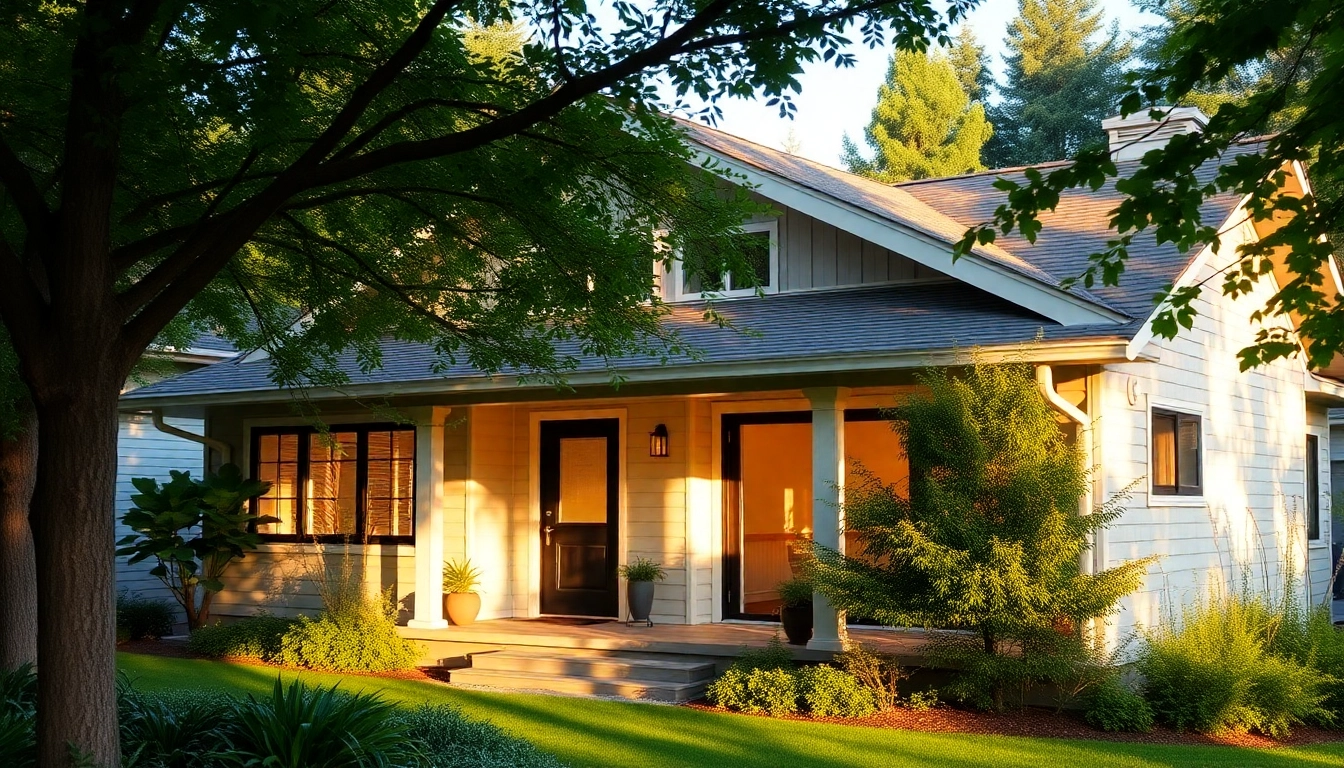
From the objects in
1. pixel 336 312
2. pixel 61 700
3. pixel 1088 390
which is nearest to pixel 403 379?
pixel 336 312

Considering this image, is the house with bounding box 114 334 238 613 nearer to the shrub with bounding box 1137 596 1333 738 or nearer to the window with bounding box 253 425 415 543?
the window with bounding box 253 425 415 543

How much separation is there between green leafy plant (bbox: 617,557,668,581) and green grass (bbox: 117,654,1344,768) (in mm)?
2471

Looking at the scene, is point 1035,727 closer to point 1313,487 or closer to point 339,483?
point 339,483

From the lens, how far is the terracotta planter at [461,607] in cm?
1308

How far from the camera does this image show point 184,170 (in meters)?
8.16

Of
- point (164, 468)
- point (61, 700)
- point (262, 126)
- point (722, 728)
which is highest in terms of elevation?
point (262, 126)

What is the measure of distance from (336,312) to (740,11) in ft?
13.4

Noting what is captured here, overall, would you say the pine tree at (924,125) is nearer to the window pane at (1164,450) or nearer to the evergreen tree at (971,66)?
the evergreen tree at (971,66)

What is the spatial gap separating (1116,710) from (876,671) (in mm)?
1713

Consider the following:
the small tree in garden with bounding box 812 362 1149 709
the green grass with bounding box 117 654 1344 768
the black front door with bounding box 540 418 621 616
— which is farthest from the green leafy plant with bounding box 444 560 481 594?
the small tree in garden with bounding box 812 362 1149 709

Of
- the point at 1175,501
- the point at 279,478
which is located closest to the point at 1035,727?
the point at 1175,501

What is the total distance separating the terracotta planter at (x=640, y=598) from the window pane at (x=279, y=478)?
4.11 m

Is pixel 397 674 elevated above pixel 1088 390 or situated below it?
below

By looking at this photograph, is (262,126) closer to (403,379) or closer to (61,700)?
(61,700)
